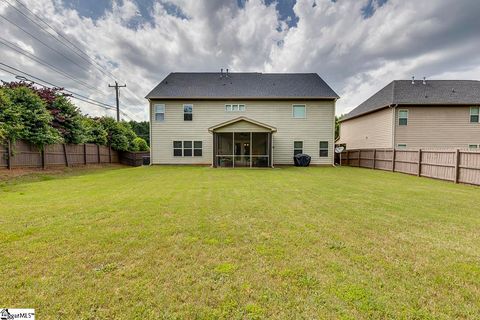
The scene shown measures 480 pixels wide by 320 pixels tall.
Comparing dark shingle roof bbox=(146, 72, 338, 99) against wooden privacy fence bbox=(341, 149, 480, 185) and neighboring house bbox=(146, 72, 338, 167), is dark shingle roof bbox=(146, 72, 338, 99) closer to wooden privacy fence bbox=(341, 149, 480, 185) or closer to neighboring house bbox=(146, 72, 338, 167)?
neighboring house bbox=(146, 72, 338, 167)

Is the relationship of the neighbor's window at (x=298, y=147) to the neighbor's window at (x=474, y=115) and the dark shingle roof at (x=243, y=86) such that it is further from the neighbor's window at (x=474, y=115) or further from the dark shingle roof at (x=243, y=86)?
the neighbor's window at (x=474, y=115)

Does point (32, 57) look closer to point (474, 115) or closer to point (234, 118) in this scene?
point (234, 118)

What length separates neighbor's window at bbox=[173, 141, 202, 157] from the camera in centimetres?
1800

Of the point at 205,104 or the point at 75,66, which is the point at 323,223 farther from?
the point at 75,66

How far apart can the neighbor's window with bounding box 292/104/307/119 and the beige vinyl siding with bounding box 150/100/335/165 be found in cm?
25

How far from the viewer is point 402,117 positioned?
16984 millimetres

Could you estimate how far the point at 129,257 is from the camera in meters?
2.86

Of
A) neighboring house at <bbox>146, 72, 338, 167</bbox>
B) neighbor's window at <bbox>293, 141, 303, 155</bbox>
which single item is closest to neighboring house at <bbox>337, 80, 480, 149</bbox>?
neighboring house at <bbox>146, 72, 338, 167</bbox>

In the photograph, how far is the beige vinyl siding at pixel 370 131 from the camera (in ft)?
57.4

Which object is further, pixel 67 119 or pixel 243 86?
pixel 243 86

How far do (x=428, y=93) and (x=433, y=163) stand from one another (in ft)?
34.4

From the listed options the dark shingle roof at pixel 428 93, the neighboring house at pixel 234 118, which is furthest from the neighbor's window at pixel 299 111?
the dark shingle roof at pixel 428 93

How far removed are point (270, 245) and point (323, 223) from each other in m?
1.47

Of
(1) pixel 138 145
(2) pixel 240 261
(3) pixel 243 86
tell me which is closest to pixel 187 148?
(3) pixel 243 86
